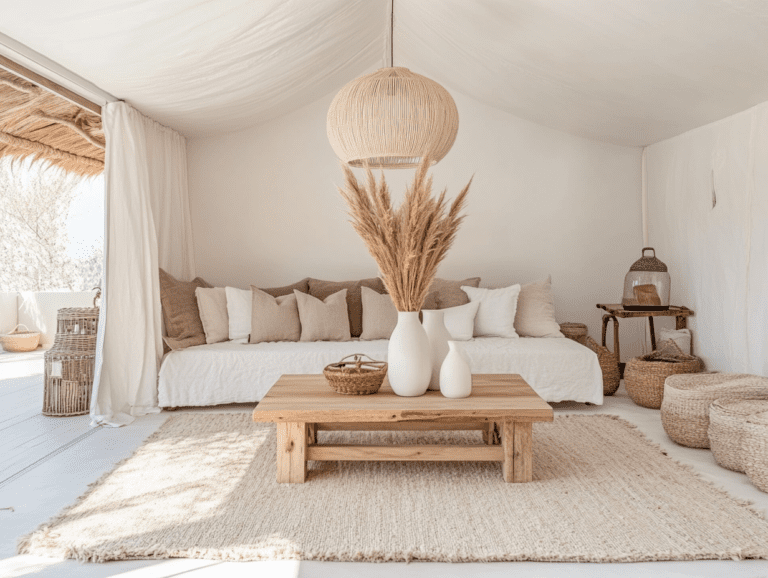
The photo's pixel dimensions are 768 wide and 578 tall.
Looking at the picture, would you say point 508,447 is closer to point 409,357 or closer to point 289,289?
point 409,357

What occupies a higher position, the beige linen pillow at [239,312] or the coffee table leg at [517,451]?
the beige linen pillow at [239,312]

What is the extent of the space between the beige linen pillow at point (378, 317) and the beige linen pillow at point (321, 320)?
15 cm

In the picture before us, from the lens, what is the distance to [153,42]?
3.30 m

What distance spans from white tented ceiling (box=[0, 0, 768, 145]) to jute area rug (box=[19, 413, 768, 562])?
2.06 meters

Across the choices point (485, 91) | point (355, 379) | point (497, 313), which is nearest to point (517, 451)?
point (355, 379)

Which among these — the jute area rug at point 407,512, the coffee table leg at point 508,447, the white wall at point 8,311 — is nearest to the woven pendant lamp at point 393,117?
the coffee table leg at point 508,447

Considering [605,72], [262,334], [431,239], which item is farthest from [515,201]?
[431,239]

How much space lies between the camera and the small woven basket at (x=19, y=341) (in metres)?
7.32

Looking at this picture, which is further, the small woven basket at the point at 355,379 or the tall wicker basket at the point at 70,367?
the tall wicker basket at the point at 70,367

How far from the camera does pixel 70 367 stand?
4211mm

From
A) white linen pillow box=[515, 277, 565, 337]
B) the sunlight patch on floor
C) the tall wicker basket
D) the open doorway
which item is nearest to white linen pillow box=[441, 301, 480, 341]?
white linen pillow box=[515, 277, 565, 337]

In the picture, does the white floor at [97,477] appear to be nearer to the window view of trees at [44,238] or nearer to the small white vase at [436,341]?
the small white vase at [436,341]

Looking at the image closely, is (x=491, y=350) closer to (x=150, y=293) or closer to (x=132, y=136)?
(x=150, y=293)

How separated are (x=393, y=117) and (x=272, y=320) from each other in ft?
7.14
